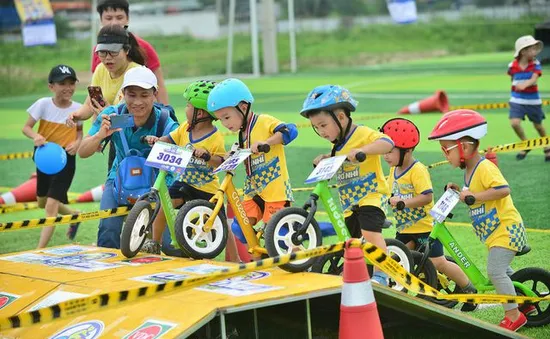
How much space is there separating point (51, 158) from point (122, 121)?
2.78 meters

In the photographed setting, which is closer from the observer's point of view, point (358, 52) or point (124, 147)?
point (124, 147)

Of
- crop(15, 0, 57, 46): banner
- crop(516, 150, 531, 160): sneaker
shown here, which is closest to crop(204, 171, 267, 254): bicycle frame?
crop(516, 150, 531, 160): sneaker

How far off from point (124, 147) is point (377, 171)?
2.08m

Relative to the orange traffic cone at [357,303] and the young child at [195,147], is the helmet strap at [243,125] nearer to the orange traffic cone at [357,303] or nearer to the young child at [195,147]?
the young child at [195,147]

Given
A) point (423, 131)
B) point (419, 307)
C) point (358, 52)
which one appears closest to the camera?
point (419, 307)

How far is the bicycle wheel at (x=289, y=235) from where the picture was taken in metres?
6.69

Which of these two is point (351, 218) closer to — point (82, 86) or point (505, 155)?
point (505, 155)

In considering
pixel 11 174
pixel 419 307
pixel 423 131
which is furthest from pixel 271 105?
pixel 419 307

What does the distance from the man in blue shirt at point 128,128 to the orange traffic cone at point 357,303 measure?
8.92 ft

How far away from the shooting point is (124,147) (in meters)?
8.16

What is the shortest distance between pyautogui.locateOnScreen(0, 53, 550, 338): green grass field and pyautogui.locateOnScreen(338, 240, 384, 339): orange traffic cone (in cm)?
165

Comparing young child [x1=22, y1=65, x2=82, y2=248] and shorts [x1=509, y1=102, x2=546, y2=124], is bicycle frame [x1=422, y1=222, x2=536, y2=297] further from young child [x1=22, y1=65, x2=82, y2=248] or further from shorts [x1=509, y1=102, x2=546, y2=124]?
shorts [x1=509, y1=102, x2=546, y2=124]

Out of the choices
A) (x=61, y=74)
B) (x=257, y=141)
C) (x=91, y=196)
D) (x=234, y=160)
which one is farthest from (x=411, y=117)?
(x=234, y=160)

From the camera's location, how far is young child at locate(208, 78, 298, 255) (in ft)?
24.1
